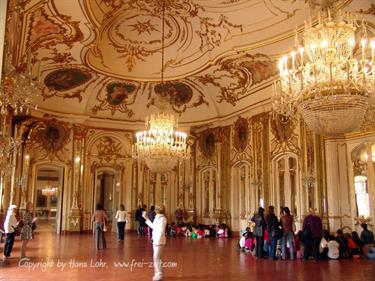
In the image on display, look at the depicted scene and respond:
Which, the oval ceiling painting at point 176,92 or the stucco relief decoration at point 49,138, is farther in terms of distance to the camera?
the oval ceiling painting at point 176,92

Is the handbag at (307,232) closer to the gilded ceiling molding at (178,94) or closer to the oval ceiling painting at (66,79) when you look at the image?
the gilded ceiling molding at (178,94)

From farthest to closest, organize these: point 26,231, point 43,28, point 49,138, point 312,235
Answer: point 49,138 < point 43,28 < point 312,235 < point 26,231

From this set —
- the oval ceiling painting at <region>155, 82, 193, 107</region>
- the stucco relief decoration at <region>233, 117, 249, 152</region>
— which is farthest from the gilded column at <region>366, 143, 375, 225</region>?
the oval ceiling painting at <region>155, 82, 193, 107</region>

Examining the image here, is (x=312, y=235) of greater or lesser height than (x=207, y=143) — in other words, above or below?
below

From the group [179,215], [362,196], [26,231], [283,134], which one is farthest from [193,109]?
[26,231]

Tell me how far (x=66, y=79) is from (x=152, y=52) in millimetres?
3763

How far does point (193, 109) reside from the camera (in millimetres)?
17781

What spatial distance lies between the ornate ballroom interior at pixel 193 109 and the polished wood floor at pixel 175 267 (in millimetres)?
2597

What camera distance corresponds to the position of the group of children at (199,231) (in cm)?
1498

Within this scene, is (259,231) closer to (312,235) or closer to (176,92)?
(312,235)

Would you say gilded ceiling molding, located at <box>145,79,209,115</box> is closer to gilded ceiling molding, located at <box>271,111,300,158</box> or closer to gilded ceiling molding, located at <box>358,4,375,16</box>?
gilded ceiling molding, located at <box>271,111,300,158</box>

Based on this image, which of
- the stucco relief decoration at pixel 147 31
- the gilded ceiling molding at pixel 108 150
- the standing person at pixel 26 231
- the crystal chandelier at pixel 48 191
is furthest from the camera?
the crystal chandelier at pixel 48 191

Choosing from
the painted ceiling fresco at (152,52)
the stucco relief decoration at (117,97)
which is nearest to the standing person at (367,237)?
the painted ceiling fresco at (152,52)

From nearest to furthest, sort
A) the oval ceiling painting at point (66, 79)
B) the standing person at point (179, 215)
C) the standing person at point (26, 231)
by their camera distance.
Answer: the standing person at point (26, 231) → the oval ceiling painting at point (66, 79) → the standing person at point (179, 215)
